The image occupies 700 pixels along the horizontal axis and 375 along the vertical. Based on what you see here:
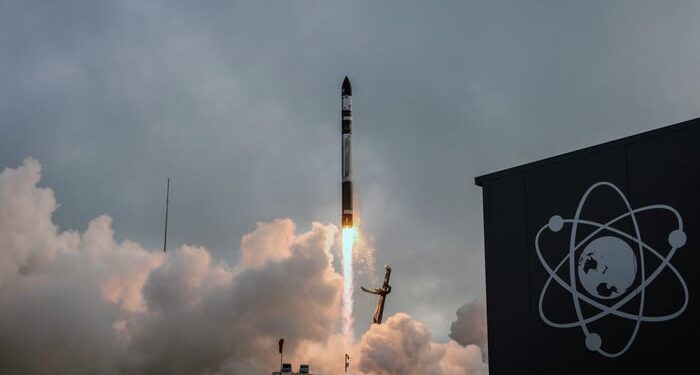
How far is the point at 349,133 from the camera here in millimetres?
65375

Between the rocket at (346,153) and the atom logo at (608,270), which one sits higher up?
the rocket at (346,153)

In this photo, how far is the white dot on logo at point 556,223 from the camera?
85.2 ft

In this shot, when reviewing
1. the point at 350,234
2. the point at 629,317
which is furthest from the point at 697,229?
the point at 350,234

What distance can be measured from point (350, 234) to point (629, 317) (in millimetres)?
39374

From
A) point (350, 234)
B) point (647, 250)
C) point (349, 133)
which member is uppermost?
point (349, 133)

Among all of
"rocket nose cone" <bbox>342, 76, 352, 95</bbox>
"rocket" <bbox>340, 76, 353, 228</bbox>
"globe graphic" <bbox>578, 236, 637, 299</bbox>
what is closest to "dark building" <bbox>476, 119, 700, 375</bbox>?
"globe graphic" <bbox>578, 236, 637, 299</bbox>

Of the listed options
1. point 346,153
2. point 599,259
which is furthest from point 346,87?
point 599,259

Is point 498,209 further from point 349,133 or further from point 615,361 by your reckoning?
point 349,133

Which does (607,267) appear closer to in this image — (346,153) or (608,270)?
(608,270)

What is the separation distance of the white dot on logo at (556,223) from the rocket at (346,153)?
36.2 metres

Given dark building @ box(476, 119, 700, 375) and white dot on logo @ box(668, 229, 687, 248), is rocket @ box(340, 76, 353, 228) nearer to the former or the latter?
dark building @ box(476, 119, 700, 375)

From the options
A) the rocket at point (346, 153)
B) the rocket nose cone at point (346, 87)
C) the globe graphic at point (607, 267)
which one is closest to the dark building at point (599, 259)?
the globe graphic at point (607, 267)

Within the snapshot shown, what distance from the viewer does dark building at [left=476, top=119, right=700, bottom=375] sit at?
22828 mm

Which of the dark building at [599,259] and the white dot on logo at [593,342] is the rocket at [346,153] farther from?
the white dot on logo at [593,342]
